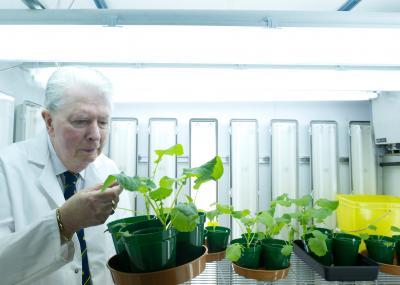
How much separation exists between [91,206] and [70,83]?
0.43m

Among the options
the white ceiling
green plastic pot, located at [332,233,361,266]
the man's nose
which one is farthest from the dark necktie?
the white ceiling

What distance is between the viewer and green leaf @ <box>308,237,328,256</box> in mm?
795

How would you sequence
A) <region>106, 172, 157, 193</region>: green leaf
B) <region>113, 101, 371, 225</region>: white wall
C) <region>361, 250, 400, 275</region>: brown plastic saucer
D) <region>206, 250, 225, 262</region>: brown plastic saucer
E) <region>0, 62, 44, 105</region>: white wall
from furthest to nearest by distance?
<region>113, 101, 371, 225</region>: white wall, <region>0, 62, 44, 105</region>: white wall, <region>206, 250, 225, 262</region>: brown plastic saucer, <region>361, 250, 400, 275</region>: brown plastic saucer, <region>106, 172, 157, 193</region>: green leaf

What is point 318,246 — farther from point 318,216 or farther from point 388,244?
point 388,244

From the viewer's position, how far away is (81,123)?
90 cm

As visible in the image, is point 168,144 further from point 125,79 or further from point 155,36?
point 155,36

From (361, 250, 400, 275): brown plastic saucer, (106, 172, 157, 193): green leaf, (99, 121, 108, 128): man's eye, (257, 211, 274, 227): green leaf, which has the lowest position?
(361, 250, 400, 275): brown plastic saucer

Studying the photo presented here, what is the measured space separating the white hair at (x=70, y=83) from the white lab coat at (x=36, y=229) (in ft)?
0.87

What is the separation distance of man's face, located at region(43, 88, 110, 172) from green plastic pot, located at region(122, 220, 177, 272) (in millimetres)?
415

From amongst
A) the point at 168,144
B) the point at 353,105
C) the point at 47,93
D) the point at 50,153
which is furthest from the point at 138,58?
the point at 353,105

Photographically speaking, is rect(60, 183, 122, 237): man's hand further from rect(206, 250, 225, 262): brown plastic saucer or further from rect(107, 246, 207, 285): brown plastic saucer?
rect(206, 250, 225, 262): brown plastic saucer

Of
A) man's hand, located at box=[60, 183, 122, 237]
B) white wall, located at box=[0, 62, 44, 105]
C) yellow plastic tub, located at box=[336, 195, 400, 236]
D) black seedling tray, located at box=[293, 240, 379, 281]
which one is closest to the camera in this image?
man's hand, located at box=[60, 183, 122, 237]

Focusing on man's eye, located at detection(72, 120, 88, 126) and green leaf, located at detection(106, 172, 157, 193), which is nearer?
green leaf, located at detection(106, 172, 157, 193)

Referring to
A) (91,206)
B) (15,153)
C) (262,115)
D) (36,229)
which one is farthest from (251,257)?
(262,115)
